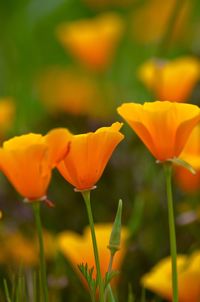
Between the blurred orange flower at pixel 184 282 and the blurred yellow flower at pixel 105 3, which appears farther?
the blurred yellow flower at pixel 105 3

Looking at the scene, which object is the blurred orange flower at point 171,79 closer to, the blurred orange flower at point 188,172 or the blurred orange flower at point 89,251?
the blurred orange flower at point 188,172

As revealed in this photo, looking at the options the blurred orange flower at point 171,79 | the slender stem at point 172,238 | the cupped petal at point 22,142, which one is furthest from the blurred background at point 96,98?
the cupped petal at point 22,142

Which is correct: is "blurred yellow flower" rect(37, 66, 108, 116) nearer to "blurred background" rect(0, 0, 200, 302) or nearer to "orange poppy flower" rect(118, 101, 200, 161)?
"blurred background" rect(0, 0, 200, 302)

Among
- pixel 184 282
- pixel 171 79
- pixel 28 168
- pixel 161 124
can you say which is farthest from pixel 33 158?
pixel 171 79

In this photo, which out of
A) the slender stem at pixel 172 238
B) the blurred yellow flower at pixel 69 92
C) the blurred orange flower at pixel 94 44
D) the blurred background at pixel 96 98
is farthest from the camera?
the blurred yellow flower at pixel 69 92

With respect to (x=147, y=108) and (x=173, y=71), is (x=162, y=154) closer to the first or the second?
(x=147, y=108)

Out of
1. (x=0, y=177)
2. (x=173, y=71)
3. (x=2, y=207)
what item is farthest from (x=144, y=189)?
(x=0, y=177)

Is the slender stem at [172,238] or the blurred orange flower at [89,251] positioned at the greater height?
the slender stem at [172,238]
